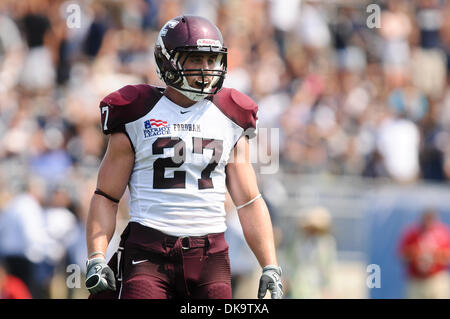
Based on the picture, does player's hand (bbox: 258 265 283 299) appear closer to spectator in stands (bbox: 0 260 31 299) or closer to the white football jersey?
the white football jersey

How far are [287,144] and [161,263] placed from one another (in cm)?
734

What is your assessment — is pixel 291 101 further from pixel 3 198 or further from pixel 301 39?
pixel 3 198

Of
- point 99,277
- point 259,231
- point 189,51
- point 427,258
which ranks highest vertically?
point 189,51

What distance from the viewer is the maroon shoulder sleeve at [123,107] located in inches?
181

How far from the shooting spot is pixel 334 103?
1291 cm

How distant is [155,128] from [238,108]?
0.48 meters

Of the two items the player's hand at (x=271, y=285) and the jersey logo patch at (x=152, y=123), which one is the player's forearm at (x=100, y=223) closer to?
the jersey logo patch at (x=152, y=123)

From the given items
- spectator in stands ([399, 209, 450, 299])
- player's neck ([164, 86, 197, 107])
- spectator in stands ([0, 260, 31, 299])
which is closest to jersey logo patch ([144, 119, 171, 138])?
player's neck ([164, 86, 197, 107])

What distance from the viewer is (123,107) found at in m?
4.62

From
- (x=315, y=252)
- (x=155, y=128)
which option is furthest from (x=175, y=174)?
(x=315, y=252)

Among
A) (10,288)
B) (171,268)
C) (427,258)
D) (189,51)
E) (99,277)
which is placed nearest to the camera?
(99,277)

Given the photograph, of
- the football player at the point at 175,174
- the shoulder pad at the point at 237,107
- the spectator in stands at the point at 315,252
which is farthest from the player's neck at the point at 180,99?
the spectator in stands at the point at 315,252

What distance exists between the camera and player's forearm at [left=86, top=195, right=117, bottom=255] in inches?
183

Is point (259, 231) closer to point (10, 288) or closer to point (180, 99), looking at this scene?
point (180, 99)
